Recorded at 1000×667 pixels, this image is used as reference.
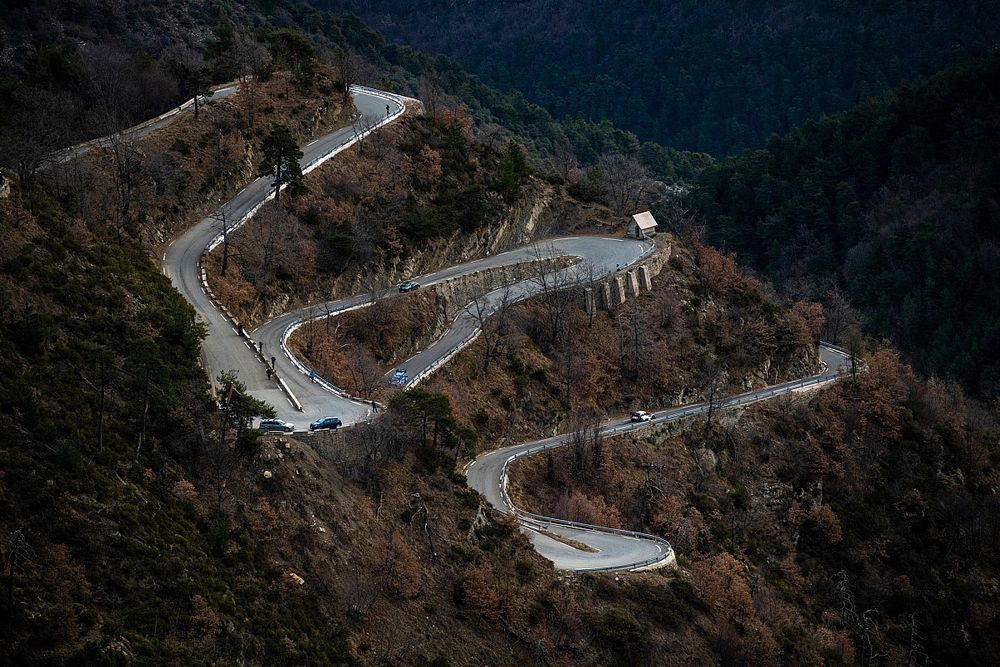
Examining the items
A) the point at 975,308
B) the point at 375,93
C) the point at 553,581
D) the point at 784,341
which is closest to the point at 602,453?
the point at 553,581

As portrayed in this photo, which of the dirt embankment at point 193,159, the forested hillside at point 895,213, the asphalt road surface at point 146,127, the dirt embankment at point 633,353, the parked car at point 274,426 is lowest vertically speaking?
the forested hillside at point 895,213

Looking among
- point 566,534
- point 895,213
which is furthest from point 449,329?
point 895,213

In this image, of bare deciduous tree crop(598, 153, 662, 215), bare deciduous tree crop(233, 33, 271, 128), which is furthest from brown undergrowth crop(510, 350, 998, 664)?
bare deciduous tree crop(233, 33, 271, 128)

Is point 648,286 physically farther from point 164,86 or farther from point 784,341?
point 164,86

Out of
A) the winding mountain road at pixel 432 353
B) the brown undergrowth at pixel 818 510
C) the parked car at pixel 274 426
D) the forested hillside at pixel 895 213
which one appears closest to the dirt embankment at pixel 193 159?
the winding mountain road at pixel 432 353

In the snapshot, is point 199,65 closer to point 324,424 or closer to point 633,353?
point 633,353

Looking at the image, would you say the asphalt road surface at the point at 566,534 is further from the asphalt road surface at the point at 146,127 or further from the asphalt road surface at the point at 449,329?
the asphalt road surface at the point at 146,127

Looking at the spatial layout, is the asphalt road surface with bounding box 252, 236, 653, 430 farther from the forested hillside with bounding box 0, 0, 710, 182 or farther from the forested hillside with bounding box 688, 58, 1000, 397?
the forested hillside with bounding box 688, 58, 1000, 397
